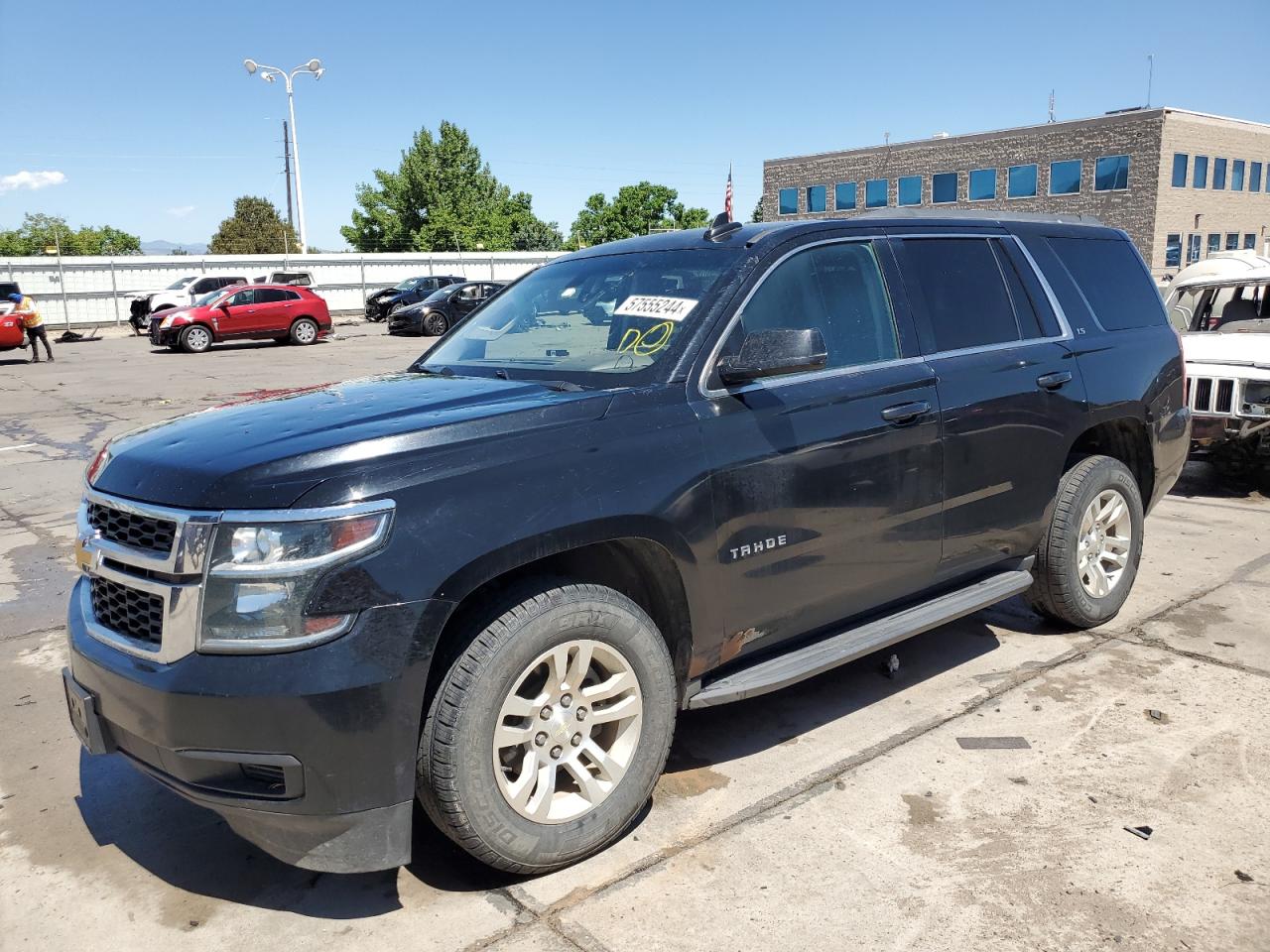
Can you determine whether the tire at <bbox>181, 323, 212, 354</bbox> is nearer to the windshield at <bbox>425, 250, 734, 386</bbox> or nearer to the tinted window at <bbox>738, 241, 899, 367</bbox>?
the windshield at <bbox>425, 250, 734, 386</bbox>

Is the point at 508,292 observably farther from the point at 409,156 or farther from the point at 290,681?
the point at 409,156

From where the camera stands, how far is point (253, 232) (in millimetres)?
86375

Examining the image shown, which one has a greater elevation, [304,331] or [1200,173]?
[1200,173]

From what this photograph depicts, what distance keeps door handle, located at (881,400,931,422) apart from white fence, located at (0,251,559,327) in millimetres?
28766

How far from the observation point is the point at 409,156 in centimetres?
6644

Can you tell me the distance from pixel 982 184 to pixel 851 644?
5569 centimetres

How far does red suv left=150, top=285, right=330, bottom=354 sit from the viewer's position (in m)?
25.5

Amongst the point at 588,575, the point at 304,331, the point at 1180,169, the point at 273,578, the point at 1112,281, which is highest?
the point at 1180,169

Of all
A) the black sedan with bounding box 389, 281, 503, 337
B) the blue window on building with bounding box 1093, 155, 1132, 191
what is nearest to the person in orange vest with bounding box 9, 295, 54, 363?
the black sedan with bounding box 389, 281, 503, 337

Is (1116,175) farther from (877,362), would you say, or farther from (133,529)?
(133,529)

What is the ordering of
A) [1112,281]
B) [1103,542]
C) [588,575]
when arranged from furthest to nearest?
[1112,281]
[1103,542]
[588,575]

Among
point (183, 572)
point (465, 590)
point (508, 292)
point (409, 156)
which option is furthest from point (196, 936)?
point (409, 156)

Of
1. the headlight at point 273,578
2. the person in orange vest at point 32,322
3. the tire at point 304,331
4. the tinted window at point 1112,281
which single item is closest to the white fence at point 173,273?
the tire at point 304,331

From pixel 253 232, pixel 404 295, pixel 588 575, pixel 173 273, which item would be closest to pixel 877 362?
pixel 588 575
